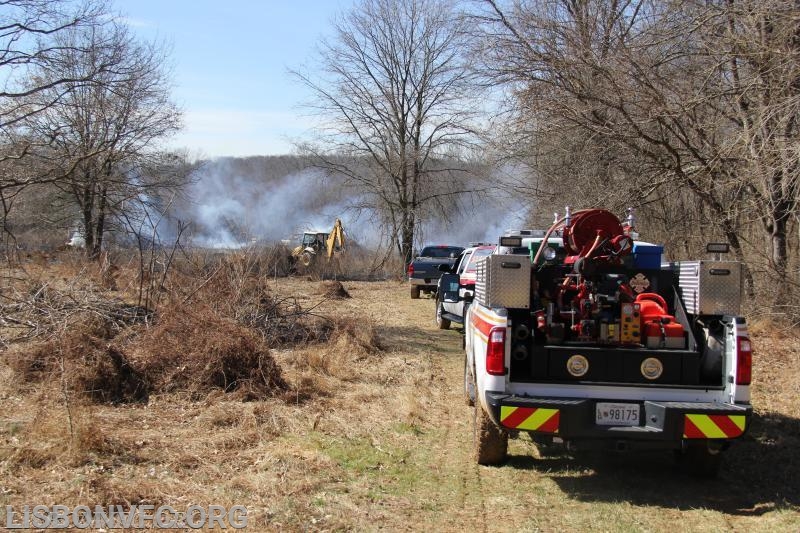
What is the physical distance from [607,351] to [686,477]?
4.84ft

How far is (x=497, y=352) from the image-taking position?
5531 millimetres

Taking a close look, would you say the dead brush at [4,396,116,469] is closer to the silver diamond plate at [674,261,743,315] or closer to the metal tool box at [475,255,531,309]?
the metal tool box at [475,255,531,309]

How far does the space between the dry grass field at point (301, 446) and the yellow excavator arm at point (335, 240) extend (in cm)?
2339

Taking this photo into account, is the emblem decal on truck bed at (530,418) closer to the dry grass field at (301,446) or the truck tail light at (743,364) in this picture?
the dry grass field at (301,446)

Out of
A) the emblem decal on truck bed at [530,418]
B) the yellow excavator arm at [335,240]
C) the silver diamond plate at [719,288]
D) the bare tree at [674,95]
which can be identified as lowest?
the emblem decal on truck bed at [530,418]

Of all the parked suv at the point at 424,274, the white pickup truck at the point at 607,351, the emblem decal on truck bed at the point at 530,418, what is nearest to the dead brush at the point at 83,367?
the white pickup truck at the point at 607,351

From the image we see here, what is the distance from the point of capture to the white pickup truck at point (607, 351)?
5379mm

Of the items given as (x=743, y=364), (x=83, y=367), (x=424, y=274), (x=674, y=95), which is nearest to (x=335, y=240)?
(x=424, y=274)

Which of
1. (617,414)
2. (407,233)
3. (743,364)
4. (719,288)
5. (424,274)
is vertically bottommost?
(617,414)

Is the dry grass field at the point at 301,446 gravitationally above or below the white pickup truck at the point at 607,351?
below

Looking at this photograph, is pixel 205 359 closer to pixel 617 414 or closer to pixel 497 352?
pixel 497 352

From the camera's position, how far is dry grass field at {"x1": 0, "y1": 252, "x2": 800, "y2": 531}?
16.5 feet

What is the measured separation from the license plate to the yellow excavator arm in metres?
29.4

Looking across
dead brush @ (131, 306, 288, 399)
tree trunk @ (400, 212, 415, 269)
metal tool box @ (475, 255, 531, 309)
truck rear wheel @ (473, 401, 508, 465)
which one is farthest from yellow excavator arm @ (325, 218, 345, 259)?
metal tool box @ (475, 255, 531, 309)
